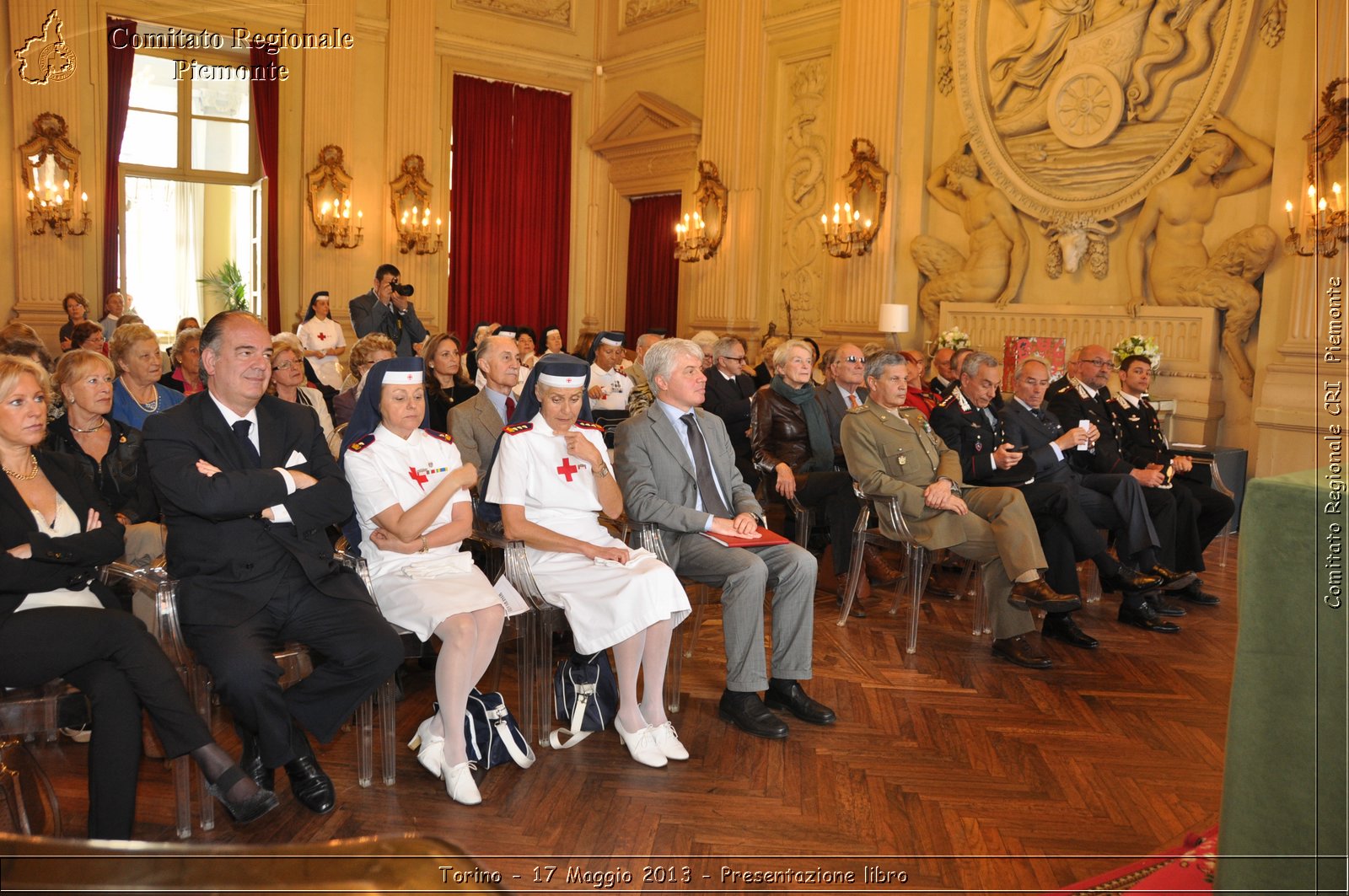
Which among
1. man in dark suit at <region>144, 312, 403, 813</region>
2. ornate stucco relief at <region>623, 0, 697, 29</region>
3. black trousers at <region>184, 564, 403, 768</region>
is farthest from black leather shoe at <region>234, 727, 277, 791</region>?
ornate stucco relief at <region>623, 0, 697, 29</region>

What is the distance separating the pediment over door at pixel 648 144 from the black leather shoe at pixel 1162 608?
26.5ft

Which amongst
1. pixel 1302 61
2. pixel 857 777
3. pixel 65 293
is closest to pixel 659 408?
pixel 857 777

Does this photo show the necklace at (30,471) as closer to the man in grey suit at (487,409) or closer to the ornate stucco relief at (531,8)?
the man in grey suit at (487,409)

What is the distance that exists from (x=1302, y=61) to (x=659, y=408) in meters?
5.99

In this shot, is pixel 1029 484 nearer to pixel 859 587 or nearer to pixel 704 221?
pixel 859 587

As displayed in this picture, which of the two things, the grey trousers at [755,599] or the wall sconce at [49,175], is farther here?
the wall sconce at [49,175]

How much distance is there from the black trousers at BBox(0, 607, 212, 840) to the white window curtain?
10.2 m

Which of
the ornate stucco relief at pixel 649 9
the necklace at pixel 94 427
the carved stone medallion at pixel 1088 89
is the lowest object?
the necklace at pixel 94 427

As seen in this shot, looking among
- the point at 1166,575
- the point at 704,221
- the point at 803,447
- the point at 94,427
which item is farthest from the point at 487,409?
the point at 704,221

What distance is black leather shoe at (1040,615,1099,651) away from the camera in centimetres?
477

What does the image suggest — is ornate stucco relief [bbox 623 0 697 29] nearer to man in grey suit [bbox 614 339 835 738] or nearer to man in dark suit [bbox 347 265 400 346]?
man in dark suit [bbox 347 265 400 346]

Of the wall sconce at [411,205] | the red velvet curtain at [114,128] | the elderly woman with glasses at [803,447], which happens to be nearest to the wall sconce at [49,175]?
the red velvet curtain at [114,128]

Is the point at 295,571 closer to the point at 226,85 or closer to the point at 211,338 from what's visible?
the point at 211,338

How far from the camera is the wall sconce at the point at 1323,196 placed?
22.3ft
